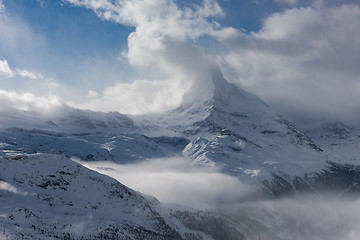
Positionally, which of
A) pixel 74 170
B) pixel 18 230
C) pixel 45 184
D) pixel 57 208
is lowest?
pixel 18 230

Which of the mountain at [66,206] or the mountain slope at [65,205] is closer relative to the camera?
the mountain at [66,206]

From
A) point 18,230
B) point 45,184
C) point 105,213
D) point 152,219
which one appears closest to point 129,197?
point 152,219

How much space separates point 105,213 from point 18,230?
1728 inches

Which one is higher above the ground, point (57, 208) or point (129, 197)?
point (129, 197)

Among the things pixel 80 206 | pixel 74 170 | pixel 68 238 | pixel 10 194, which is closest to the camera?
pixel 68 238

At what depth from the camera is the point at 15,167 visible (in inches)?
5069

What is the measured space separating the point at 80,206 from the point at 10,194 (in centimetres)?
2551

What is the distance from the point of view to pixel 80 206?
407ft

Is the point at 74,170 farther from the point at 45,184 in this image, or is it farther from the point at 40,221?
the point at 40,221

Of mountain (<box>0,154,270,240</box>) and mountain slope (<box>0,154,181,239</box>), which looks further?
mountain slope (<box>0,154,181,239</box>)

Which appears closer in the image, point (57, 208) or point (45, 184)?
point (57, 208)

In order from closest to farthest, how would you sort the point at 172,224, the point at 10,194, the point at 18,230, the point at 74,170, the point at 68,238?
the point at 18,230, the point at 68,238, the point at 10,194, the point at 74,170, the point at 172,224

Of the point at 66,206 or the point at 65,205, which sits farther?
the point at 65,205

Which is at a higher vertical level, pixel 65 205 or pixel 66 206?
pixel 65 205
